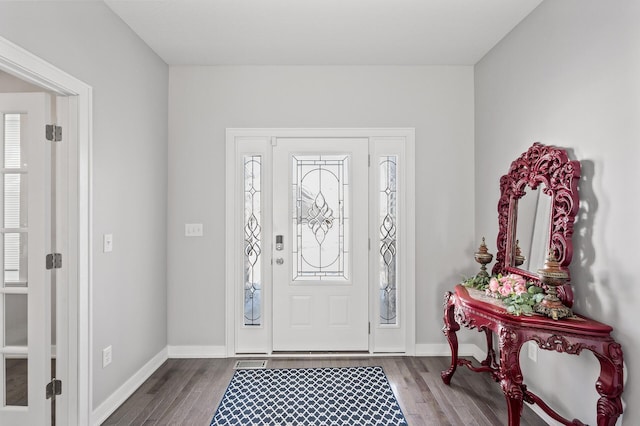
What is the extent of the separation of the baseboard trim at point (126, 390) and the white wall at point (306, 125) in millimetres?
264

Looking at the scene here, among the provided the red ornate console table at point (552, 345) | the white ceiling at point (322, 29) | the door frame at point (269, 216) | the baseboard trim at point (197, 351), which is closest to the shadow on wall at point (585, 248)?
the red ornate console table at point (552, 345)

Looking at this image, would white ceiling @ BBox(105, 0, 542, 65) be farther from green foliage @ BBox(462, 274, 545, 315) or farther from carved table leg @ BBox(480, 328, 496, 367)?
Answer: carved table leg @ BBox(480, 328, 496, 367)

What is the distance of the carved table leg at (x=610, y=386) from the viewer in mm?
1735

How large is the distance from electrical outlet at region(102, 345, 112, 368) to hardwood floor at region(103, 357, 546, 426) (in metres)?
0.35

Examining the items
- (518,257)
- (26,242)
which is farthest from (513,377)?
(26,242)

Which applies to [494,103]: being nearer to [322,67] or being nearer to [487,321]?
[322,67]

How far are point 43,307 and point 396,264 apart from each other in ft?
8.70

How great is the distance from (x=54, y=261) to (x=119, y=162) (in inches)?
31.5

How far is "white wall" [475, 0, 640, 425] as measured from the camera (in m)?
1.74

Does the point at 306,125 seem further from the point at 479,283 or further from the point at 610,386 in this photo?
the point at 610,386

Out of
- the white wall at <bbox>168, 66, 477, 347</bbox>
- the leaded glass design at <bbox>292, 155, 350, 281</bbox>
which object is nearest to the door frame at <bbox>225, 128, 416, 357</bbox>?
the white wall at <bbox>168, 66, 477, 347</bbox>

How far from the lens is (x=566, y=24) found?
2.17m

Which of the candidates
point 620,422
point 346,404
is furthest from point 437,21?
point 346,404

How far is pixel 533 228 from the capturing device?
2.41 meters
